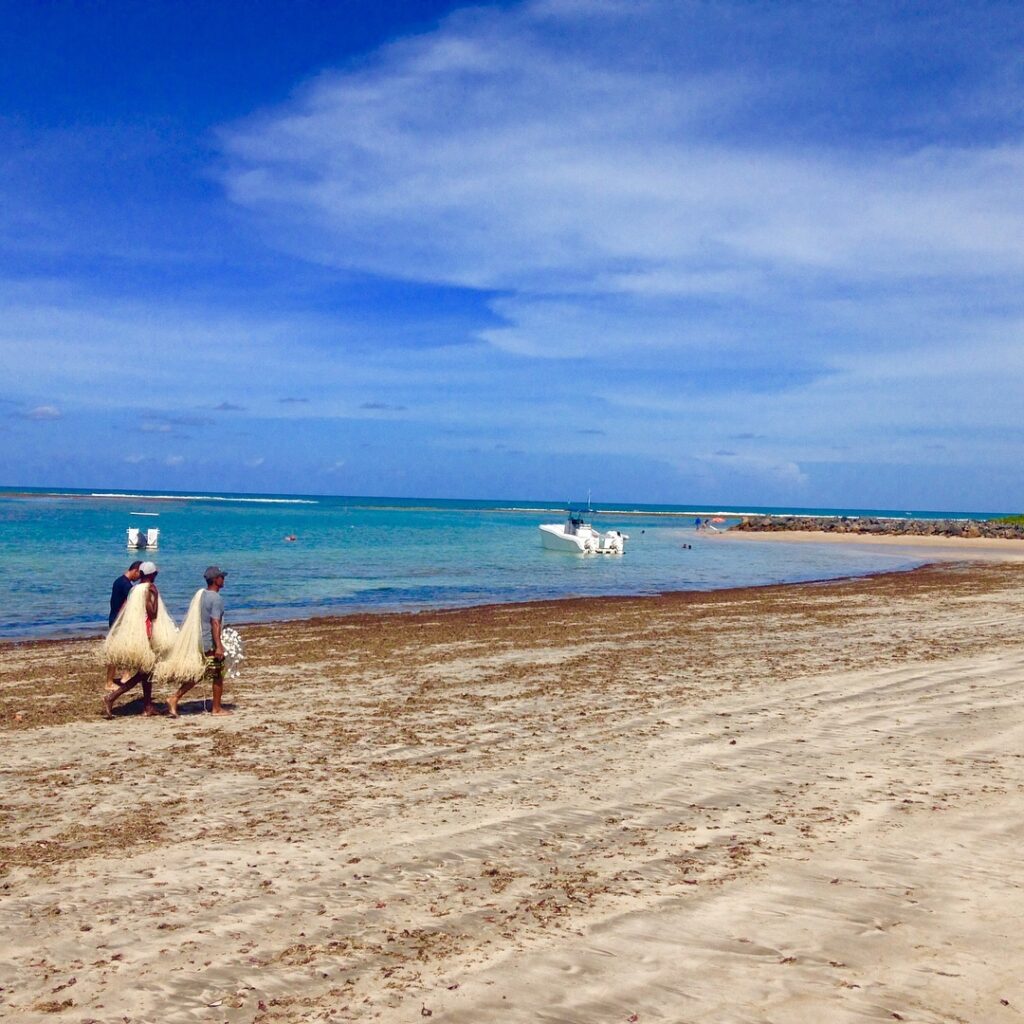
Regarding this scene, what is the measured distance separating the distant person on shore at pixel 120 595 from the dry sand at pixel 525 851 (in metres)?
0.46

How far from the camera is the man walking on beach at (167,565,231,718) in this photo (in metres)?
10.5

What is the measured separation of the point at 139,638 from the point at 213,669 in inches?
33.3

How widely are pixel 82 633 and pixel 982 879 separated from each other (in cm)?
1869

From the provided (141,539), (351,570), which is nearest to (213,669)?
(351,570)

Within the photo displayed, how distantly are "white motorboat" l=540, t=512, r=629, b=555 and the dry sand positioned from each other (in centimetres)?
3725

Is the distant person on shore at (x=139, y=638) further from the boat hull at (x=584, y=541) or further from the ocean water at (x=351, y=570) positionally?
the boat hull at (x=584, y=541)

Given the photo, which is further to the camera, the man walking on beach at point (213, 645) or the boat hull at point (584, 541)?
the boat hull at point (584, 541)

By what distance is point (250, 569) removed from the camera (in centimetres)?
3678

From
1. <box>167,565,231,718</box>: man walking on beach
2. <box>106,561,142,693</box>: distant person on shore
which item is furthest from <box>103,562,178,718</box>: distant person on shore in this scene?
<box>167,565,231,718</box>: man walking on beach

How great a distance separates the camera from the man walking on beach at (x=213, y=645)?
1052cm

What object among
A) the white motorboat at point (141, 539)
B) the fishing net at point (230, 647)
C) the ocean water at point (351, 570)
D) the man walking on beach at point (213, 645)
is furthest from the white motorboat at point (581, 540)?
the man walking on beach at point (213, 645)

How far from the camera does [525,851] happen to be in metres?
6.27

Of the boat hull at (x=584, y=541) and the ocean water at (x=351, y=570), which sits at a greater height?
the boat hull at (x=584, y=541)

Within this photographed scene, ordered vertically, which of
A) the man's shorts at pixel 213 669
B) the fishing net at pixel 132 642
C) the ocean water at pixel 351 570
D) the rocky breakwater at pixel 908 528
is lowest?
the ocean water at pixel 351 570
